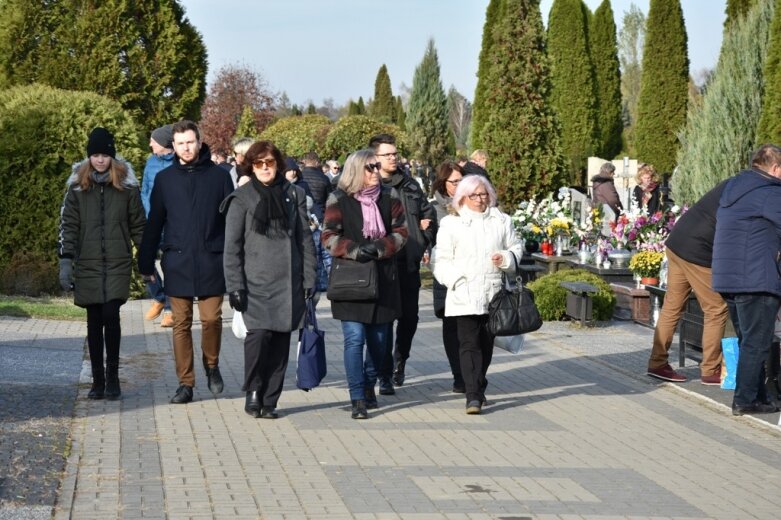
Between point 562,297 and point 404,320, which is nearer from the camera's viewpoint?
point 404,320

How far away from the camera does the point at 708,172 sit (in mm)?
19172

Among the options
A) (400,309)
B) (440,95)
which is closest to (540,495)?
(400,309)

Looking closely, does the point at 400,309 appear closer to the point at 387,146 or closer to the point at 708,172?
the point at 387,146

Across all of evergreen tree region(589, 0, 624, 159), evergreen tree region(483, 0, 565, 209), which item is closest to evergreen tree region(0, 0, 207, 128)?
evergreen tree region(483, 0, 565, 209)

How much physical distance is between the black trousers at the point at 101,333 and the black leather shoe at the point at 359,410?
69.3 inches

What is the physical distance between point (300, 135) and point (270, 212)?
4823 cm

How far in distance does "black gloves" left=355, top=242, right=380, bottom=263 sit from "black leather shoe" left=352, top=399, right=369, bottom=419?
0.93 metres

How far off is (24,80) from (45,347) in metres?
9.67

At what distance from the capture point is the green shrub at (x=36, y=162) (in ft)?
53.8

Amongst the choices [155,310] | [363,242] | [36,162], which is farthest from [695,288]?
[36,162]

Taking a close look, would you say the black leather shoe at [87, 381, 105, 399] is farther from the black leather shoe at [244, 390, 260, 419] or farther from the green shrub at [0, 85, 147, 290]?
the green shrub at [0, 85, 147, 290]

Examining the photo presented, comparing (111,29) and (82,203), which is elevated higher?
(111,29)

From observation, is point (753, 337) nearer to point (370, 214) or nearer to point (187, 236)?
point (370, 214)

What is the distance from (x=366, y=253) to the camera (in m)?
8.89
